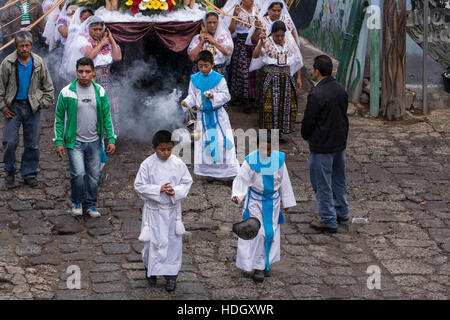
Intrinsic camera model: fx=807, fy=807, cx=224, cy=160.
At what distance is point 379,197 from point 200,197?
2065 mm

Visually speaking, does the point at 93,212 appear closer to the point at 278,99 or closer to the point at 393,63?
the point at 278,99

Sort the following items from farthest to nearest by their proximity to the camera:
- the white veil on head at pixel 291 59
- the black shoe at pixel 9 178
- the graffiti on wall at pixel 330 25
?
the graffiti on wall at pixel 330 25 → the white veil on head at pixel 291 59 → the black shoe at pixel 9 178

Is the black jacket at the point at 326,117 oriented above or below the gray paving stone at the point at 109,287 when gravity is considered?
above

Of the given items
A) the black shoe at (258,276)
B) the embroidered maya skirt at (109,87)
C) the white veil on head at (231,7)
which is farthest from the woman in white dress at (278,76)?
the black shoe at (258,276)

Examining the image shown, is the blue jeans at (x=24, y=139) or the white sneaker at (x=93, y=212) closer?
the white sneaker at (x=93, y=212)

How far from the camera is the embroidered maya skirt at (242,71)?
471 inches

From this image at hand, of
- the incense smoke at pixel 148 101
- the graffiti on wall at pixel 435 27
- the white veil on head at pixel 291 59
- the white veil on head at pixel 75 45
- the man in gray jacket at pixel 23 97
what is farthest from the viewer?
the graffiti on wall at pixel 435 27

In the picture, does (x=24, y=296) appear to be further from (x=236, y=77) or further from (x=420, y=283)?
(x=236, y=77)

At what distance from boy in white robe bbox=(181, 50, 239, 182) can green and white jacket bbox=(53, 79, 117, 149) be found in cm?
138

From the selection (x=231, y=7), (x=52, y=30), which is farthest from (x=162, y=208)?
(x=52, y=30)

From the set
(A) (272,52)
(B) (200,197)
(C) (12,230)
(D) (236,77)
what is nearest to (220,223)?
(B) (200,197)

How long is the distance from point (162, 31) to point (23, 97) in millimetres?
2445

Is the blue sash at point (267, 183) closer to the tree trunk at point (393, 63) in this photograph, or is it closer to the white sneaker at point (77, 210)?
the white sneaker at point (77, 210)

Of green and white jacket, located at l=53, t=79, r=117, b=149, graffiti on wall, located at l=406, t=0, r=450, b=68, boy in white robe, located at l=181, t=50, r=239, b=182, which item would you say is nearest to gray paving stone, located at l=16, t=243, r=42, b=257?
green and white jacket, located at l=53, t=79, r=117, b=149
